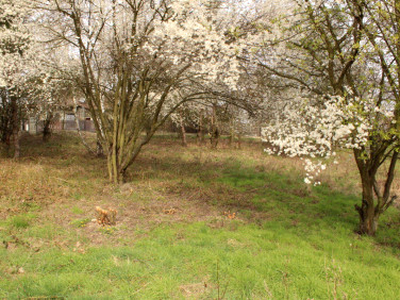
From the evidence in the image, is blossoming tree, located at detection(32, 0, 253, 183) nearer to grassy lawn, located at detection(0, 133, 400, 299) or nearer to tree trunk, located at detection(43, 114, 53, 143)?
grassy lawn, located at detection(0, 133, 400, 299)

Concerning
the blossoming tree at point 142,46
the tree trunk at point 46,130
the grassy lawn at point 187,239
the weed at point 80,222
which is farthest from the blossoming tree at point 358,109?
the tree trunk at point 46,130

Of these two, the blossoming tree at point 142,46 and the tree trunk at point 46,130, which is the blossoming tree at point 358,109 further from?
the tree trunk at point 46,130

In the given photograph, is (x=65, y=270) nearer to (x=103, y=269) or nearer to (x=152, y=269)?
(x=103, y=269)

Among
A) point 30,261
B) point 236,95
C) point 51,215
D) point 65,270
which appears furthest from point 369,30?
point 51,215

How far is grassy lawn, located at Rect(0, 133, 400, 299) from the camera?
375 cm

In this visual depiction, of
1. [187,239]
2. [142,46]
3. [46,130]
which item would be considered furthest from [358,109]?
[46,130]

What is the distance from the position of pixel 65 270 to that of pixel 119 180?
5994 mm

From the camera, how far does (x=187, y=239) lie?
18.5 feet

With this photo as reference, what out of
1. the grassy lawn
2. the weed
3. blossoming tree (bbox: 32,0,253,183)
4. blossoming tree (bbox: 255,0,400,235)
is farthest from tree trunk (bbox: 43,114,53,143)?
blossoming tree (bbox: 255,0,400,235)

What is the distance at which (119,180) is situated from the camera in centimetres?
1002

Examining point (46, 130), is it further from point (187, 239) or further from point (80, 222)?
point (187, 239)

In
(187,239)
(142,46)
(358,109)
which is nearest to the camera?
(358,109)

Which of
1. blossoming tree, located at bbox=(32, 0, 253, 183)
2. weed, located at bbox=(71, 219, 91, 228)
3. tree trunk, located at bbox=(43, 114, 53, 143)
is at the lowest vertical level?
weed, located at bbox=(71, 219, 91, 228)

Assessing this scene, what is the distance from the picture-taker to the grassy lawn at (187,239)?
375 centimetres
